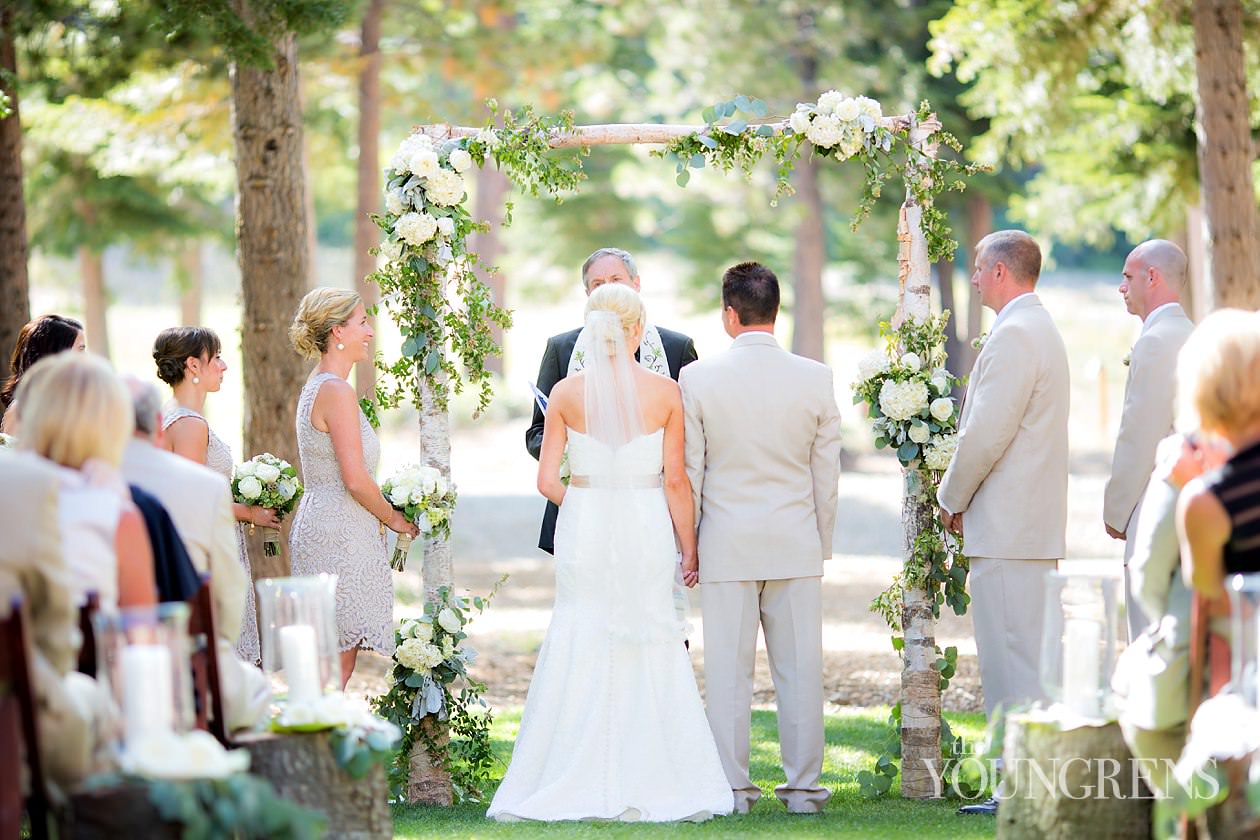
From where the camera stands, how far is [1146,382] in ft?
19.5

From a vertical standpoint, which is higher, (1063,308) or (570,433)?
(1063,308)

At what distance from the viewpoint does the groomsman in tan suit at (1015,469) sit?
19.0 feet

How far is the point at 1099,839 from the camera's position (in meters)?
4.33

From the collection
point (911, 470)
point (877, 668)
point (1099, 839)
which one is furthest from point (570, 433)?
point (877, 668)

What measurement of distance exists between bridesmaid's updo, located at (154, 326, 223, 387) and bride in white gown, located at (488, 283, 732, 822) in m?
1.40

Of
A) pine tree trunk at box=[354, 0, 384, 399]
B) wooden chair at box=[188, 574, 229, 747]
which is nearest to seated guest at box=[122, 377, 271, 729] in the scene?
wooden chair at box=[188, 574, 229, 747]

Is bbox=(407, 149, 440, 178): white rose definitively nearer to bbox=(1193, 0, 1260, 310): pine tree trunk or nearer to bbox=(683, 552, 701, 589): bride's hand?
bbox=(683, 552, 701, 589): bride's hand

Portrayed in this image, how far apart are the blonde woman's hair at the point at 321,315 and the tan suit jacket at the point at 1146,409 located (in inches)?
123

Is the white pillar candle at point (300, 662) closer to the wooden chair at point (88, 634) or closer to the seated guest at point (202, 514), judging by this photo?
the seated guest at point (202, 514)

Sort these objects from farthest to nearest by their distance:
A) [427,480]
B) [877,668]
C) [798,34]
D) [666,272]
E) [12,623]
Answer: [666,272] → [798,34] → [877,668] → [427,480] → [12,623]

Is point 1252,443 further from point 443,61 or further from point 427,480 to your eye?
point 443,61

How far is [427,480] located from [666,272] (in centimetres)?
4493

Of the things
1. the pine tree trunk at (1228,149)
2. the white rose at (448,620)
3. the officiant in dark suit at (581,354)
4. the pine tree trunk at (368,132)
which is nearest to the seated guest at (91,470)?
the white rose at (448,620)

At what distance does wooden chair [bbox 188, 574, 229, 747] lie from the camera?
423cm
